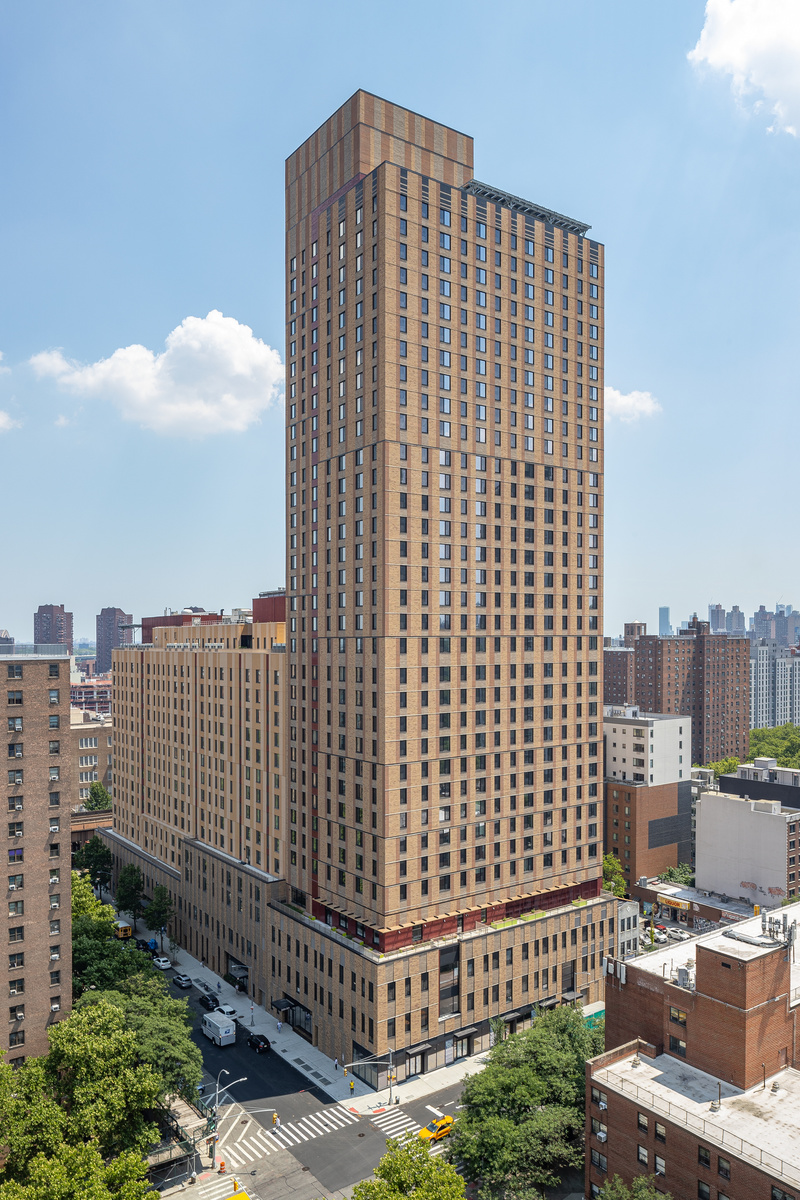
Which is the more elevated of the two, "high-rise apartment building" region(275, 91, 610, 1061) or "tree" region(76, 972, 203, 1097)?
"high-rise apartment building" region(275, 91, 610, 1061)

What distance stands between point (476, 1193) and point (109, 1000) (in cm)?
3633

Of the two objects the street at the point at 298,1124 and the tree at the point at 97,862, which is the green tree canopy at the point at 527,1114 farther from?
the tree at the point at 97,862

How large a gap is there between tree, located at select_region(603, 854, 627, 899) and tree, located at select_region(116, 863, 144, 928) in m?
77.8

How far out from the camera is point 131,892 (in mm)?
130875

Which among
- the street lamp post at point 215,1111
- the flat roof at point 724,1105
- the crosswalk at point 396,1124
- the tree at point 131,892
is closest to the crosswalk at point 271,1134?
the street lamp post at point 215,1111

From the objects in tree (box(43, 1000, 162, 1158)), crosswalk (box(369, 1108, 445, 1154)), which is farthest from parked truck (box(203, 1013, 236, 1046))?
tree (box(43, 1000, 162, 1158))

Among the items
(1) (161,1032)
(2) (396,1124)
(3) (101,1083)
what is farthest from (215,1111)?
(2) (396,1124)

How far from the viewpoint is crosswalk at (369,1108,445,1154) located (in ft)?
233

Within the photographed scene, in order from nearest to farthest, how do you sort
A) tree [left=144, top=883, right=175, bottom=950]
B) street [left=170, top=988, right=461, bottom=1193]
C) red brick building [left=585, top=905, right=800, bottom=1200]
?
red brick building [left=585, top=905, right=800, bottom=1200], street [left=170, top=988, right=461, bottom=1193], tree [left=144, top=883, right=175, bottom=950]

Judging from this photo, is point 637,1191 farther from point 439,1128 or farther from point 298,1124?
point 298,1124

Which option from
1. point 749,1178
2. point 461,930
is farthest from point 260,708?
point 749,1178

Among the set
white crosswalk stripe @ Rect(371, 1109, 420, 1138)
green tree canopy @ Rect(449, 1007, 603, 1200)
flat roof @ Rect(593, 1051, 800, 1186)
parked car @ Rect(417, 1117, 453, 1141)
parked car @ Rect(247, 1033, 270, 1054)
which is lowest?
parked car @ Rect(247, 1033, 270, 1054)

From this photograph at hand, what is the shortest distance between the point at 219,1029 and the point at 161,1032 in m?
21.3

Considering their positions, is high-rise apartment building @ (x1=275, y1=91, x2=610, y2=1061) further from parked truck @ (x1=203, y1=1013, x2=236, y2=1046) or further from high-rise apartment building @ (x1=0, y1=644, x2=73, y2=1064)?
high-rise apartment building @ (x1=0, y1=644, x2=73, y2=1064)
